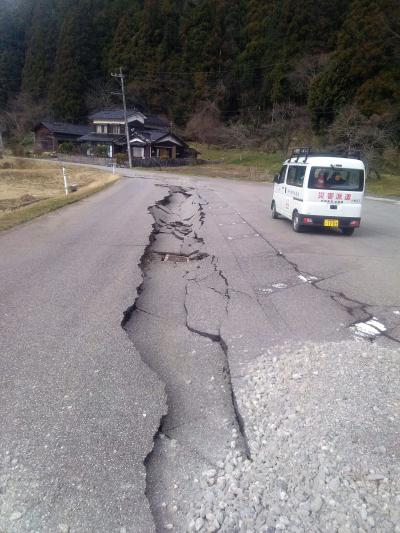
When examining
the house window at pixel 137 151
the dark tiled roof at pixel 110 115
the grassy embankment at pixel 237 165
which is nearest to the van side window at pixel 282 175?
the grassy embankment at pixel 237 165

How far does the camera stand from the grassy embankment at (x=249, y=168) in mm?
25375

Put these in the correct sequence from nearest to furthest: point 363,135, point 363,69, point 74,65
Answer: point 363,135 < point 363,69 < point 74,65

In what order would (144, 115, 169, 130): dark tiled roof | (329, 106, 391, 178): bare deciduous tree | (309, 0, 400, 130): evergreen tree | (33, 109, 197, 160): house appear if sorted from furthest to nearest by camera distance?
(144, 115, 169, 130): dark tiled roof → (33, 109, 197, 160): house → (309, 0, 400, 130): evergreen tree → (329, 106, 391, 178): bare deciduous tree

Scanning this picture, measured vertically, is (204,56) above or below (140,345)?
above

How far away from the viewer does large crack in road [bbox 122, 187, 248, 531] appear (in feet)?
7.91

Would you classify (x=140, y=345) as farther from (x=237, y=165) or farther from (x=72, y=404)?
(x=237, y=165)

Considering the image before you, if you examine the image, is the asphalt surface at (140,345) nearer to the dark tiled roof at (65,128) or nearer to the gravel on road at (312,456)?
the gravel on road at (312,456)

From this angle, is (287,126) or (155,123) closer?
(287,126)

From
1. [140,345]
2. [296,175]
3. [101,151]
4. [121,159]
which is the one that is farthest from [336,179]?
[101,151]

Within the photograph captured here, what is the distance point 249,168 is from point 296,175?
3090 centimetres

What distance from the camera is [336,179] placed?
10.1 meters

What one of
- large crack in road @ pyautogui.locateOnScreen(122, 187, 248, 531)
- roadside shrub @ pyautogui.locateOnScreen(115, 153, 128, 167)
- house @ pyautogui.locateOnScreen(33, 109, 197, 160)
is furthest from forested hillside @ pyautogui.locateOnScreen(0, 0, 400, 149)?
large crack in road @ pyautogui.locateOnScreen(122, 187, 248, 531)

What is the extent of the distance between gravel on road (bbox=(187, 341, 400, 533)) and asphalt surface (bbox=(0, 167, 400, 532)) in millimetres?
183

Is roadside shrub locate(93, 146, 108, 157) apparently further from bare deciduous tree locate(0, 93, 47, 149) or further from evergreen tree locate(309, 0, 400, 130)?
evergreen tree locate(309, 0, 400, 130)
